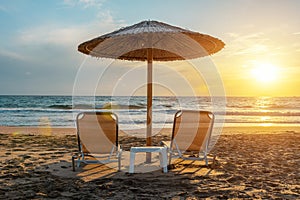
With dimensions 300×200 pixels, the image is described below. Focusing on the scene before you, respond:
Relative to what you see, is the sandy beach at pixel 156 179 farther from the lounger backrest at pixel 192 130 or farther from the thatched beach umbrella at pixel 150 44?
the thatched beach umbrella at pixel 150 44

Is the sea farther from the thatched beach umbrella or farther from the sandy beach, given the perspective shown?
the sandy beach

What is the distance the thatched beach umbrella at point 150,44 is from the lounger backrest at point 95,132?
0.68 m

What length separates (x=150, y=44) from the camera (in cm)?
487

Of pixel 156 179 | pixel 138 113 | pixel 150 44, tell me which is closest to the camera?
pixel 156 179

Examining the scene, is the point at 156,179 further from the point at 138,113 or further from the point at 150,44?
the point at 138,113

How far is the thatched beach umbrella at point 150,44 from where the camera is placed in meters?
4.39

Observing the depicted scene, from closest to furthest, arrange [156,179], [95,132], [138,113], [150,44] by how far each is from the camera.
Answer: [156,179]
[95,132]
[150,44]
[138,113]

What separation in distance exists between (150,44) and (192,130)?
1503 mm

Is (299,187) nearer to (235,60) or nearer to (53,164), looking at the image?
(53,164)

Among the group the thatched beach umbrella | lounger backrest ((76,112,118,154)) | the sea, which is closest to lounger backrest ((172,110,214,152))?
the thatched beach umbrella

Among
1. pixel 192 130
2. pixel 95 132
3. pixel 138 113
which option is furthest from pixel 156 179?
pixel 138 113

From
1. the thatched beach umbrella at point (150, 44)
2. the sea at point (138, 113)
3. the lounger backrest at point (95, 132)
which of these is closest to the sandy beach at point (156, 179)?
the lounger backrest at point (95, 132)

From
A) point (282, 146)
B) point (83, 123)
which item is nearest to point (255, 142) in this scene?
point (282, 146)

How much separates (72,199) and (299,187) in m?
2.83
